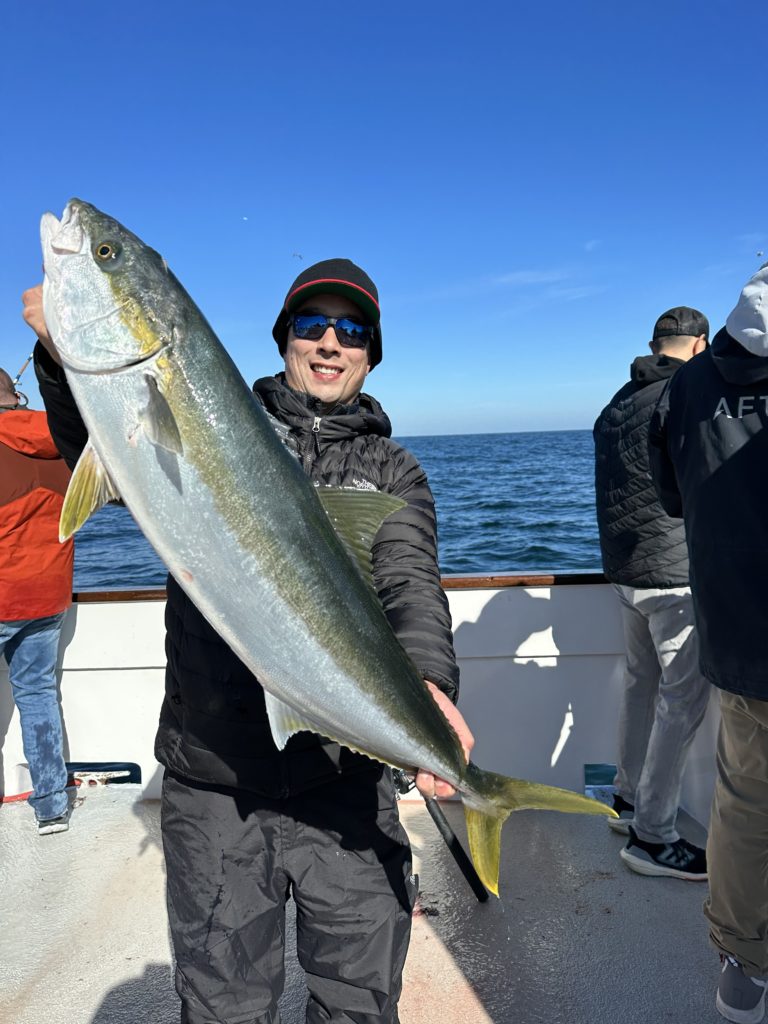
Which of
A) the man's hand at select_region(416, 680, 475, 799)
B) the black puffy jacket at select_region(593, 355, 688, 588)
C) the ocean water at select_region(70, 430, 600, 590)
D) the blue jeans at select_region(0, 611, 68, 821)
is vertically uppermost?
the black puffy jacket at select_region(593, 355, 688, 588)

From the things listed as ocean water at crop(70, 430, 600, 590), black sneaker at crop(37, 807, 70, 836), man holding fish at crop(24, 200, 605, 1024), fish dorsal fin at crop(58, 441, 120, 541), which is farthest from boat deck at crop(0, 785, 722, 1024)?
ocean water at crop(70, 430, 600, 590)

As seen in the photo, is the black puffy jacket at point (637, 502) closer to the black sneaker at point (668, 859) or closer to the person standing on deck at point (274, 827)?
the black sneaker at point (668, 859)

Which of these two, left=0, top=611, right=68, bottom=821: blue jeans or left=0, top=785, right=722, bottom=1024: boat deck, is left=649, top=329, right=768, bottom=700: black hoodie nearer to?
left=0, top=785, right=722, bottom=1024: boat deck

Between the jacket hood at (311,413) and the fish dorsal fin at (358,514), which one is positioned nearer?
the fish dorsal fin at (358,514)

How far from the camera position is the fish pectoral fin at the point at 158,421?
1.63 m

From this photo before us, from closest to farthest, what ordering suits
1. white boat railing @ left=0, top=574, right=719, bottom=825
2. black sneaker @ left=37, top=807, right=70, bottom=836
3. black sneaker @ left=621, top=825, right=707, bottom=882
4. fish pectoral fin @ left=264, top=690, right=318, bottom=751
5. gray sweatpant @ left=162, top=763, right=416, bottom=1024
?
fish pectoral fin @ left=264, top=690, right=318, bottom=751
gray sweatpant @ left=162, top=763, right=416, bottom=1024
black sneaker @ left=621, top=825, right=707, bottom=882
black sneaker @ left=37, top=807, right=70, bottom=836
white boat railing @ left=0, top=574, right=719, bottom=825

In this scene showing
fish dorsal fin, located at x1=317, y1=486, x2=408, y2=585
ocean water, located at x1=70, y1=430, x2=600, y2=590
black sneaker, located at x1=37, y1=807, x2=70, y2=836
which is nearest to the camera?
fish dorsal fin, located at x1=317, y1=486, x2=408, y2=585

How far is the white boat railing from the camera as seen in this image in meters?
4.45

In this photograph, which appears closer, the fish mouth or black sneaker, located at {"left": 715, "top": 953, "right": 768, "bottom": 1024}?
the fish mouth

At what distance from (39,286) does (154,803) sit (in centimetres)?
361

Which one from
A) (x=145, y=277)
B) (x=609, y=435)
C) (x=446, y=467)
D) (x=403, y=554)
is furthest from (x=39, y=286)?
(x=446, y=467)

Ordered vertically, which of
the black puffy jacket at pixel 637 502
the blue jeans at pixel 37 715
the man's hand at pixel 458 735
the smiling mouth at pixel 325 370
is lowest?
the blue jeans at pixel 37 715

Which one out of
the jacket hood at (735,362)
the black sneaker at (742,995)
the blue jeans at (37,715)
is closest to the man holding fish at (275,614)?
the jacket hood at (735,362)

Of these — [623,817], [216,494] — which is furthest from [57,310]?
[623,817]
